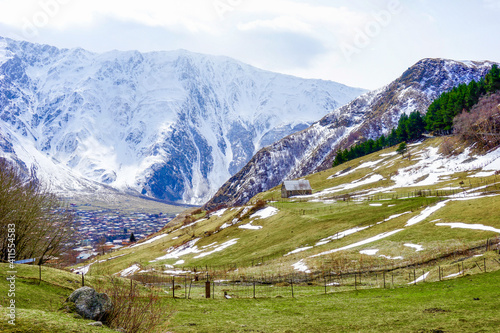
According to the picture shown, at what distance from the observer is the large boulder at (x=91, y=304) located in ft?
59.4

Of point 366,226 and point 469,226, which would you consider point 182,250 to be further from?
point 469,226

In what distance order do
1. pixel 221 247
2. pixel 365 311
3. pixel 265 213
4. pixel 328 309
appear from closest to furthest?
1. pixel 365 311
2. pixel 328 309
3. pixel 221 247
4. pixel 265 213

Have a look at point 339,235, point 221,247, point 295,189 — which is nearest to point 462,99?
point 295,189

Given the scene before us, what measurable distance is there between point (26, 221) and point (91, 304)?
105ft

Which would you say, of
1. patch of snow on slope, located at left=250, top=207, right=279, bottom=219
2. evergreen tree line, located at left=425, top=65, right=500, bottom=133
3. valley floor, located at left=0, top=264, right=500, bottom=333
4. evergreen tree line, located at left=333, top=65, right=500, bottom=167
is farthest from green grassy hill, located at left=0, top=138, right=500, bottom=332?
evergreen tree line, located at left=333, top=65, right=500, bottom=167

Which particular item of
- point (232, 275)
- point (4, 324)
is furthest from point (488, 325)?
point (232, 275)

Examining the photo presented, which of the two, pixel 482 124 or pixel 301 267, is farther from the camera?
pixel 482 124

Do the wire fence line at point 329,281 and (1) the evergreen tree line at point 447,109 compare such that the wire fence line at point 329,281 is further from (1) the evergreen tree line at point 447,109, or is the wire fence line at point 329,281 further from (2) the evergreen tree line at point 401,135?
(2) the evergreen tree line at point 401,135

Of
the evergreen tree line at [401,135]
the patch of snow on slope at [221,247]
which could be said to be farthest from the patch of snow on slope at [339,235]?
the evergreen tree line at [401,135]

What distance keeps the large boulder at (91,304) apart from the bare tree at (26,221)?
18.6 metres

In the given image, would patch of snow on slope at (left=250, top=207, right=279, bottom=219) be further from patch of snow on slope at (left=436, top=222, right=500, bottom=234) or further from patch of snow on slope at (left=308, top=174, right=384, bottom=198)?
A: patch of snow on slope at (left=436, top=222, right=500, bottom=234)

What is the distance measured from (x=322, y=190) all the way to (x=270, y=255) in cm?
7525

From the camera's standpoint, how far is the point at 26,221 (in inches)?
1732

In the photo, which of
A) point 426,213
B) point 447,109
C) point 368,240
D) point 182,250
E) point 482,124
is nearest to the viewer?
point 368,240
